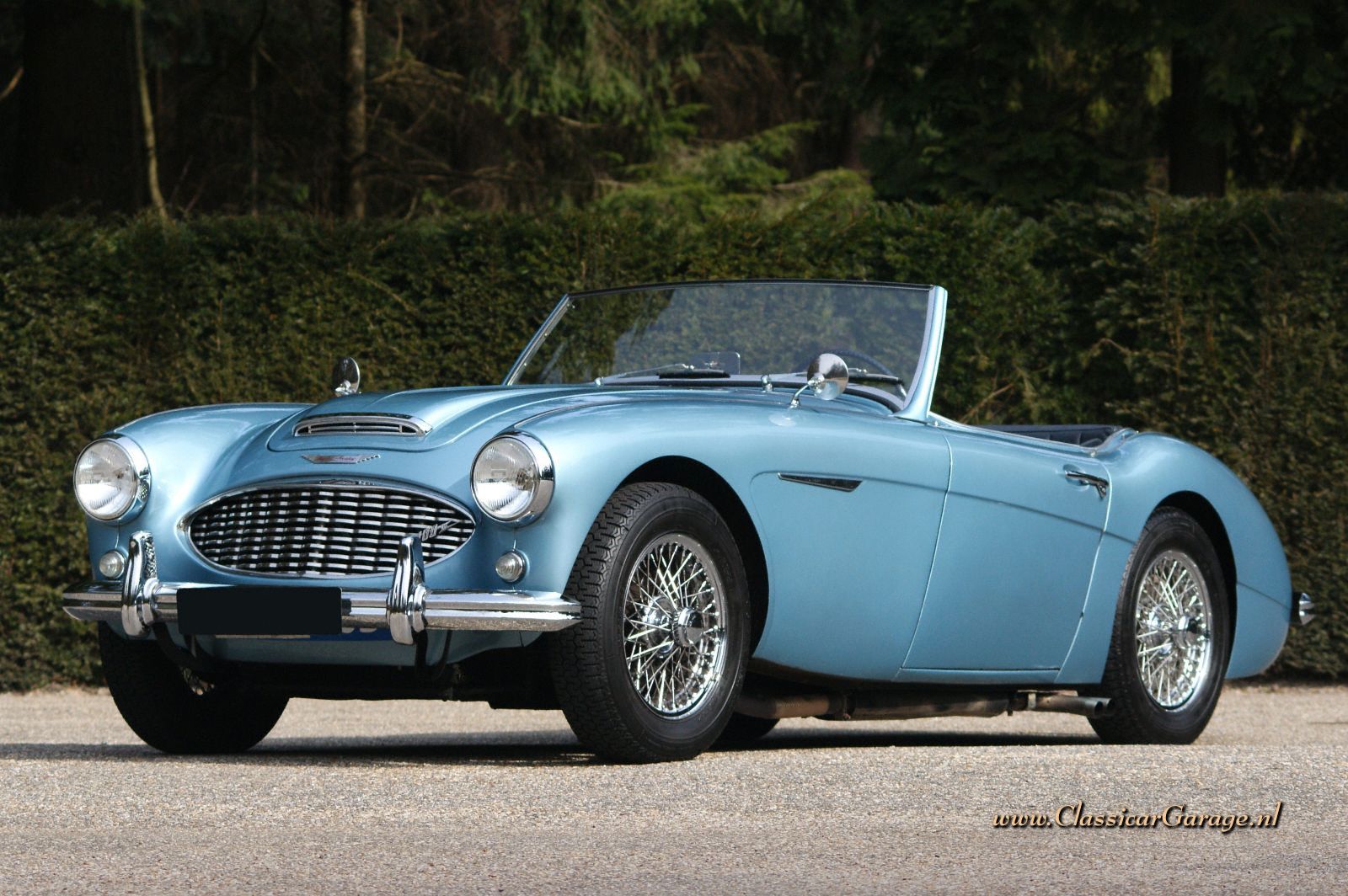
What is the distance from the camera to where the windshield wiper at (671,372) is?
6.27m

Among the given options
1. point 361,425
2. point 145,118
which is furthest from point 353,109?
point 361,425

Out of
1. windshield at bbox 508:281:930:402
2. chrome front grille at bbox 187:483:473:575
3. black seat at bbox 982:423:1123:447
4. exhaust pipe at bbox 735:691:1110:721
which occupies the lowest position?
exhaust pipe at bbox 735:691:1110:721

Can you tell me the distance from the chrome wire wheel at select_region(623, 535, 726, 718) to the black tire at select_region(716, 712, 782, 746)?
133cm

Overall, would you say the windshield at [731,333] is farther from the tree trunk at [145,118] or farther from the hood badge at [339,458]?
the tree trunk at [145,118]

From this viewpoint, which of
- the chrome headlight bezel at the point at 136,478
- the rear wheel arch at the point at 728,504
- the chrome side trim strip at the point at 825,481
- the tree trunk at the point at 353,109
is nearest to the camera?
the rear wheel arch at the point at 728,504

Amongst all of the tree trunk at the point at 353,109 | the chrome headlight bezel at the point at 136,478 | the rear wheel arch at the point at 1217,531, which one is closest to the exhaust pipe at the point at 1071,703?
the rear wheel arch at the point at 1217,531

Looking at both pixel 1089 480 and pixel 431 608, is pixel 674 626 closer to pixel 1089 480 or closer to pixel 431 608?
pixel 431 608

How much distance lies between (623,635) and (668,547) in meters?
0.27

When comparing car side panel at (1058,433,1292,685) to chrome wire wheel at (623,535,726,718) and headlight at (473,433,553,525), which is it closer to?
chrome wire wheel at (623,535,726,718)

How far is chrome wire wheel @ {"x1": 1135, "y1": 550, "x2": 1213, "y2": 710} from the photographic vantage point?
670 centimetres

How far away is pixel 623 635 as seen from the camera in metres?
5.00

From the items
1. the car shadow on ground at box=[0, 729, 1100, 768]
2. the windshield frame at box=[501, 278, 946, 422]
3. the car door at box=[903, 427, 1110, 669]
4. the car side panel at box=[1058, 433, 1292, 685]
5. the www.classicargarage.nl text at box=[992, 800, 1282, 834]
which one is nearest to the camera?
the www.classicargarage.nl text at box=[992, 800, 1282, 834]

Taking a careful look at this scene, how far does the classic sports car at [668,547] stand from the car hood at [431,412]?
14 millimetres

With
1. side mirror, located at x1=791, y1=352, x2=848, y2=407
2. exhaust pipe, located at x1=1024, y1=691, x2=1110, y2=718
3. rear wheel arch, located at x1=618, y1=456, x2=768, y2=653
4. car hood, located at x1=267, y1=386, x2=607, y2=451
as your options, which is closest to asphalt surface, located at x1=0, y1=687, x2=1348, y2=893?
exhaust pipe, located at x1=1024, y1=691, x2=1110, y2=718
